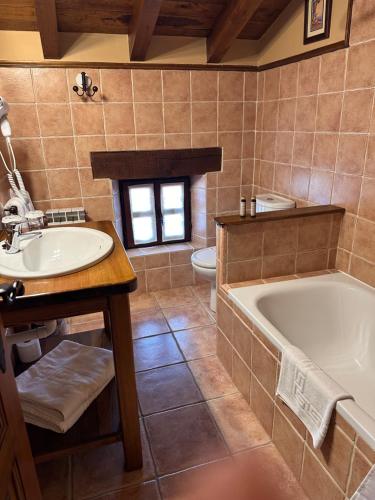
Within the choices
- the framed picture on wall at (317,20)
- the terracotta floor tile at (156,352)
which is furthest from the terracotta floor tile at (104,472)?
the framed picture on wall at (317,20)

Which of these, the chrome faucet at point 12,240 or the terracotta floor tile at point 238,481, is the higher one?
the chrome faucet at point 12,240

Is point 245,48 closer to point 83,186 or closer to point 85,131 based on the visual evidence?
point 85,131

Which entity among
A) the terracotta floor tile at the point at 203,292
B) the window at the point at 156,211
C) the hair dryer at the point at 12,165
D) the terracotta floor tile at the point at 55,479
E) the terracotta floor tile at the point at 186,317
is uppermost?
the hair dryer at the point at 12,165

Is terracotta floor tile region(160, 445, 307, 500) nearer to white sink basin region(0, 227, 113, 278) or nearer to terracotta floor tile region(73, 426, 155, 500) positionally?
terracotta floor tile region(73, 426, 155, 500)

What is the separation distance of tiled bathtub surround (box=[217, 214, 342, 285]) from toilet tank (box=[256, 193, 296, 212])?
46 centimetres

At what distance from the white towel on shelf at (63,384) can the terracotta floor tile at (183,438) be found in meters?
0.37

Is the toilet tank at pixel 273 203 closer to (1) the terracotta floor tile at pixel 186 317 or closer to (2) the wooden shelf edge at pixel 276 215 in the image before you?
(2) the wooden shelf edge at pixel 276 215

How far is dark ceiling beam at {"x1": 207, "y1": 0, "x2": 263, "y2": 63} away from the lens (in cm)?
209

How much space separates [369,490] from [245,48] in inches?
112

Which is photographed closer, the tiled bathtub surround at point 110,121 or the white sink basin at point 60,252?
the white sink basin at point 60,252

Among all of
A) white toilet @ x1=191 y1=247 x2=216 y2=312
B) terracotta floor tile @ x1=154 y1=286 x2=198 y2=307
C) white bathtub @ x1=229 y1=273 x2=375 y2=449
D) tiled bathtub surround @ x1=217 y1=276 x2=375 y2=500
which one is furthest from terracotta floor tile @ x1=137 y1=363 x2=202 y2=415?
terracotta floor tile @ x1=154 y1=286 x2=198 y2=307

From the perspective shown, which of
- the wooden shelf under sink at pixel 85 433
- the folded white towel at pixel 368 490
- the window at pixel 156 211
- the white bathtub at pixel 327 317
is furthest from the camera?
the window at pixel 156 211

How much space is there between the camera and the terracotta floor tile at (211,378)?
1.90 metres

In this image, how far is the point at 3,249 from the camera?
4.63 feet
